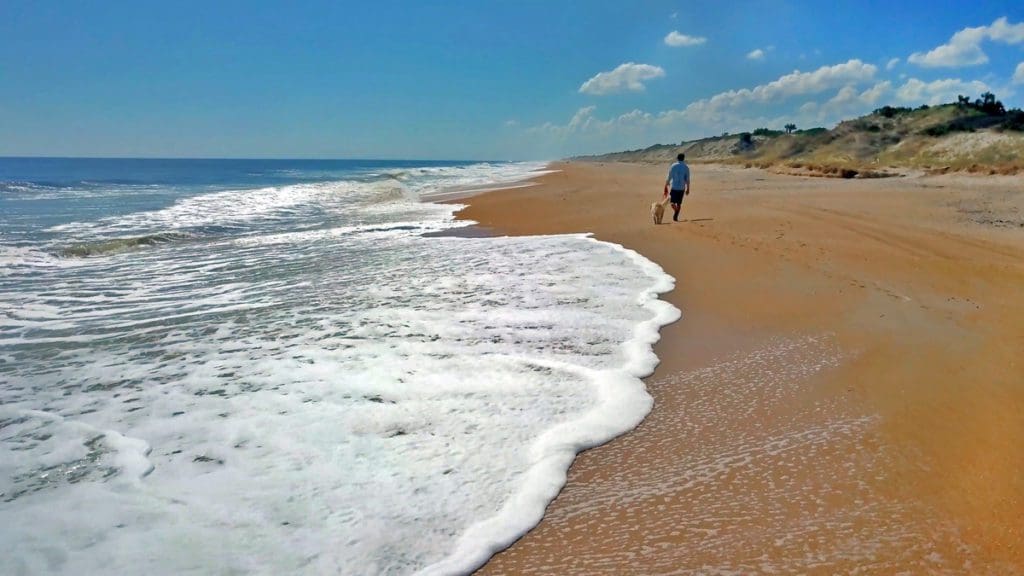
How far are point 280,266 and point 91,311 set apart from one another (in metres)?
2.91

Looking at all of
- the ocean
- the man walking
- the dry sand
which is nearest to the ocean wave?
the ocean

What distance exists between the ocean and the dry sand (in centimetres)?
29

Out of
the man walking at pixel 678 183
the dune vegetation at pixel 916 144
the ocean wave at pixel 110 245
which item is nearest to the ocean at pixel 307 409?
the ocean wave at pixel 110 245

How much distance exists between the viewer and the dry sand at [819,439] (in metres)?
2.29

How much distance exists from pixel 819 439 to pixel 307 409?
115 inches

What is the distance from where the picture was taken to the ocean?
8.07 ft

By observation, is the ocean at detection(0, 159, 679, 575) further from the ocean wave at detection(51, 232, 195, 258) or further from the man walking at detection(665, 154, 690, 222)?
the man walking at detection(665, 154, 690, 222)

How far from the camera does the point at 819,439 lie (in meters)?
3.13

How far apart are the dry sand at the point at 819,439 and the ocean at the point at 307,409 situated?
29cm

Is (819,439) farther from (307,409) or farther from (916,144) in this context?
(916,144)

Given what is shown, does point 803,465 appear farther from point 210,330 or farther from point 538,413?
point 210,330

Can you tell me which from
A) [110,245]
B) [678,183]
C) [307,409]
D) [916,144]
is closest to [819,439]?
[307,409]

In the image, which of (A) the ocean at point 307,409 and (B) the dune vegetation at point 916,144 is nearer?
(A) the ocean at point 307,409

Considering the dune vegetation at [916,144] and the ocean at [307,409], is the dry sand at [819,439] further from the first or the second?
the dune vegetation at [916,144]
